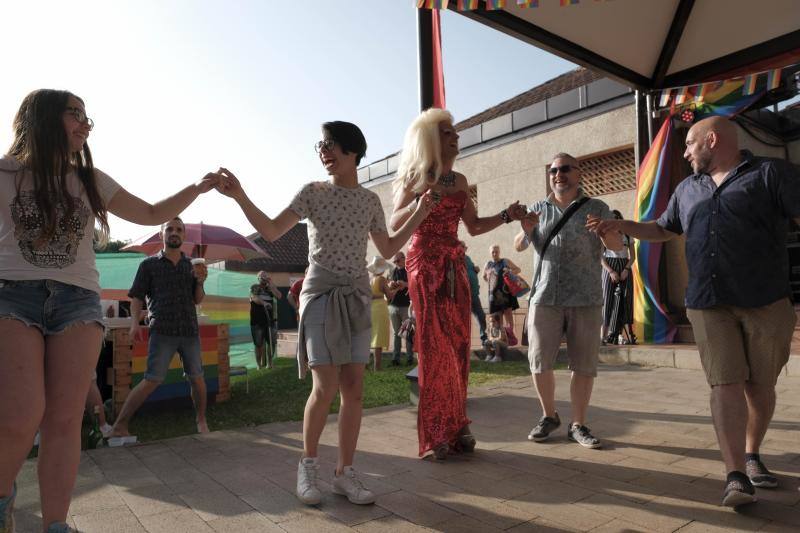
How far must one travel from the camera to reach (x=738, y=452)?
2.72m

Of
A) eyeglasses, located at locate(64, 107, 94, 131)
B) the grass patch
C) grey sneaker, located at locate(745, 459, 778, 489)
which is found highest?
eyeglasses, located at locate(64, 107, 94, 131)

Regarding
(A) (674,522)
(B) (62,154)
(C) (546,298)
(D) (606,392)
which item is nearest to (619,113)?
(D) (606,392)

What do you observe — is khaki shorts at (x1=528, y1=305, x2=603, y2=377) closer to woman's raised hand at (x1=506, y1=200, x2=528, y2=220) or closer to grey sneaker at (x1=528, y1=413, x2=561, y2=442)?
grey sneaker at (x1=528, y1=413, x2=561, y2=442)

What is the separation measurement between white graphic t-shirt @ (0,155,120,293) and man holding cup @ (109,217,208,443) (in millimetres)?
2788

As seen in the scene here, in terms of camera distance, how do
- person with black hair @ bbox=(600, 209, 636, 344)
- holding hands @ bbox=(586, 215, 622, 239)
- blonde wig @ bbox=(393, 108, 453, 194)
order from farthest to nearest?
person with black hair @ bbox=(600, 209, 636, 344)
blonde wig @ bbox=(393, 108, 453, 194)
holding hands @ bbox=(586, 215, 622, 239)

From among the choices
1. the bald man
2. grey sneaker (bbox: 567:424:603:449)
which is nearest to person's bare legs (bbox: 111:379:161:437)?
grey sneaker (bbox: 567:424:603:449)

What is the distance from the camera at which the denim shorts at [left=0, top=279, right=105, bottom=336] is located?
6.71ft

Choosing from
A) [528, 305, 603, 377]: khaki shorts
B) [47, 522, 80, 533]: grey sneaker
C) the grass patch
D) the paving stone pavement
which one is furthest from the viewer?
the grass patch

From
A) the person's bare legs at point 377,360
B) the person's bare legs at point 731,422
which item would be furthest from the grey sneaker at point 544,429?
the person's bare legs at point 377,360

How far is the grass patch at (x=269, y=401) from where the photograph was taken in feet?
17.8

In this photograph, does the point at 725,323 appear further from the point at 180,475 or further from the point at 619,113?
the point at 619,113

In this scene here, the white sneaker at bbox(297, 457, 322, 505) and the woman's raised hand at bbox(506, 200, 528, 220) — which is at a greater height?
the woman's raised hand at bbox(506, 200, 528, 220)

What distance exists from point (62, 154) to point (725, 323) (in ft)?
10.6

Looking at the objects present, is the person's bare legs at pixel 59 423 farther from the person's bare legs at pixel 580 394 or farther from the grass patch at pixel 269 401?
the person's bare legs at pixel 580 394
